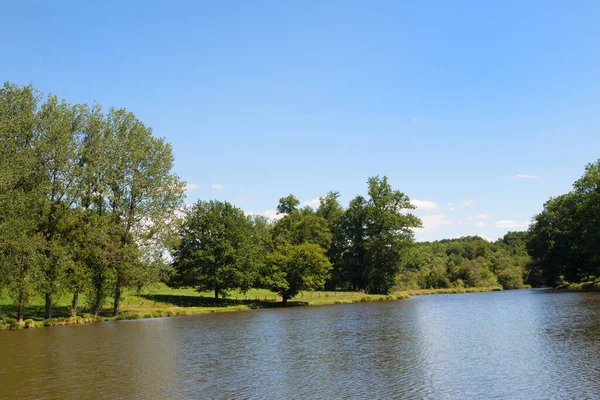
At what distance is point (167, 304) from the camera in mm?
70688

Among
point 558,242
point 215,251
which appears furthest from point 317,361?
point 558,242

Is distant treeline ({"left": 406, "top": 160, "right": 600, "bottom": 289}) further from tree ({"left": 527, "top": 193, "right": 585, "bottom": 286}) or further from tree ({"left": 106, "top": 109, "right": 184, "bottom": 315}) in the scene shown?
tree ({"left": 106, "top": 109, "right": 184, "bottom": 315})

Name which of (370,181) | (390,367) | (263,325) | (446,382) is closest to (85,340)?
(263,325)

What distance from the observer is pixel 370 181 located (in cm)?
10919

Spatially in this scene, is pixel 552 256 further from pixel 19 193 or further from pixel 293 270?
pixel 19 193

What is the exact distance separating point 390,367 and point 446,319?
85.0ft

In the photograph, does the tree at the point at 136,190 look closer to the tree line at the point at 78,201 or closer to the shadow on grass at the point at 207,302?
the tree line at the point at 78,201

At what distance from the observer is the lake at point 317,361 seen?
797 inches

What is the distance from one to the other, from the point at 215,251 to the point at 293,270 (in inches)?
559

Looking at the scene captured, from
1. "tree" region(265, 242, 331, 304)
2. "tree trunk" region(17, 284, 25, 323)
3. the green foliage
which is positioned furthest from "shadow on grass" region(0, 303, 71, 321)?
the green foliage

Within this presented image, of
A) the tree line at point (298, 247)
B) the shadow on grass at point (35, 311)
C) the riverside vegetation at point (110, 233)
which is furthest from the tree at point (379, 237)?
the shadow on grass at point (35, 311)

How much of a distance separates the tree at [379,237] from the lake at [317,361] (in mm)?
58171

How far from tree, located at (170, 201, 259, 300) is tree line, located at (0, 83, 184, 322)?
1481 cm

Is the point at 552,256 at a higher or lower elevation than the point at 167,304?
higher
